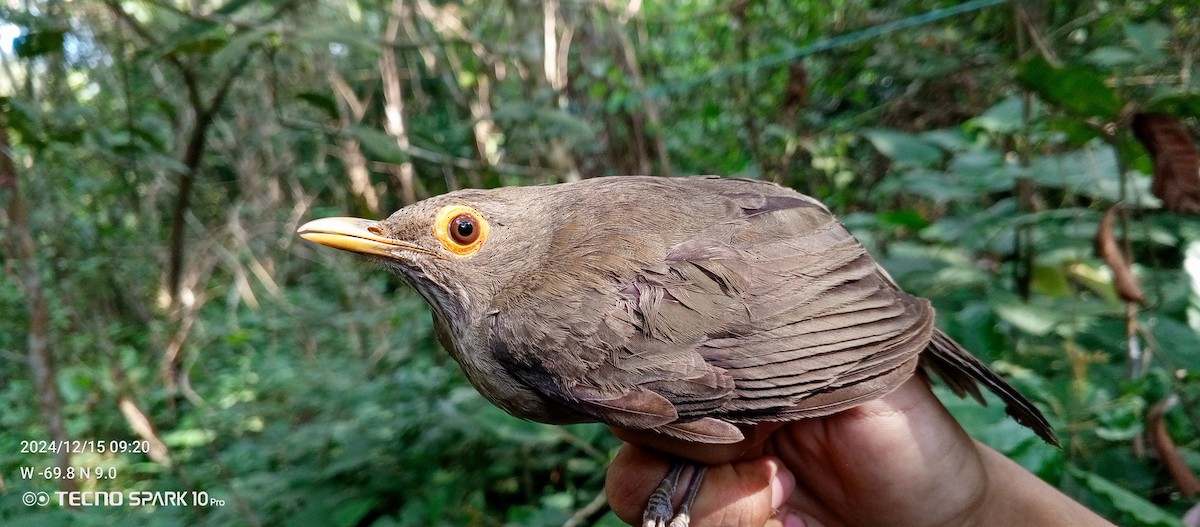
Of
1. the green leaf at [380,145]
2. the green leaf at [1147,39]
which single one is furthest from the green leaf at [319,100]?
the green leaf at [1147,39]

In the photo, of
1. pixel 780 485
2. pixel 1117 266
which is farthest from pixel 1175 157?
pixel 780 485

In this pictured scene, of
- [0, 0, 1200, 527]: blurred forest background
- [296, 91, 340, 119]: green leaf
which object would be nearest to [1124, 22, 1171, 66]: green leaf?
[0, 0, 1200, 527]: blurred forest background

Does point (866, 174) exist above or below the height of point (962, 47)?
below

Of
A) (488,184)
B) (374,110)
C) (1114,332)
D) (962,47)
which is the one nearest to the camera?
(1114,332)

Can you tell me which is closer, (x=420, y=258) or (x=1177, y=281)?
(x=420, y=258)

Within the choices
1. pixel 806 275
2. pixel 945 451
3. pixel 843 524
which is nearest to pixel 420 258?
pixel 806 275

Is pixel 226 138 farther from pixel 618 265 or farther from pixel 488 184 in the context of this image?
pixel 618 265

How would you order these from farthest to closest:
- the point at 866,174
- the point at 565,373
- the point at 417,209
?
the point at 866,174, the point at 417,209, the point at 565,373

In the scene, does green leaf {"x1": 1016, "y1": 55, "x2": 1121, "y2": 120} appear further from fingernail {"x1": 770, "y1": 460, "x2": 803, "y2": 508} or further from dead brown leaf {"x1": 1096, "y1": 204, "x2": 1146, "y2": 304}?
fingernail {"x1": 770, "y1": 460, "x2": 803, "y2": 508}
